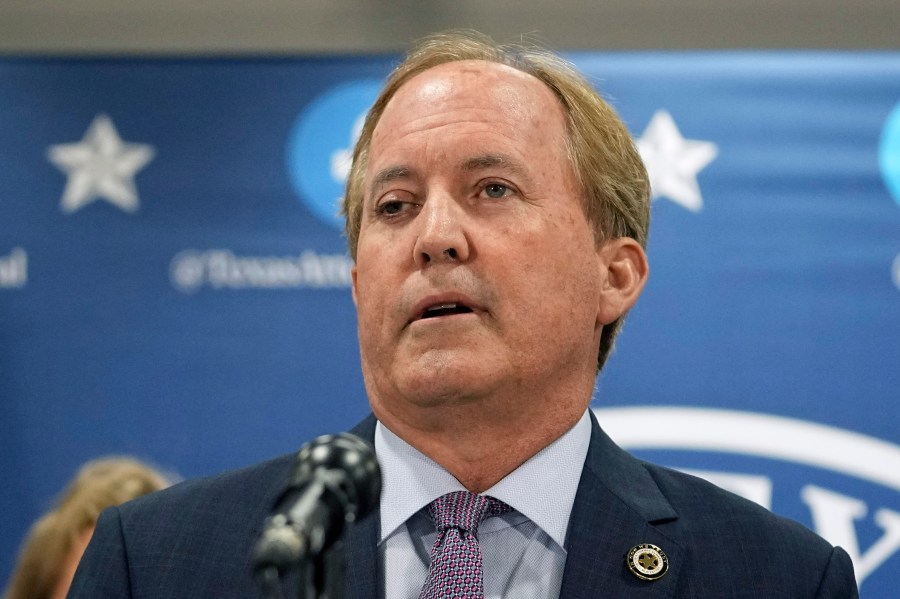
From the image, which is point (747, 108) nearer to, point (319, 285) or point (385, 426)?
point (319, 285)

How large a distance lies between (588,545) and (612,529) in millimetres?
62

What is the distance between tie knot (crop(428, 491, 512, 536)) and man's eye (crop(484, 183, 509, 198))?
0.53 m

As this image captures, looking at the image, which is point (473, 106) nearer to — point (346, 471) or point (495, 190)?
point (495, 190)

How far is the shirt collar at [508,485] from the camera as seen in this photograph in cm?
185

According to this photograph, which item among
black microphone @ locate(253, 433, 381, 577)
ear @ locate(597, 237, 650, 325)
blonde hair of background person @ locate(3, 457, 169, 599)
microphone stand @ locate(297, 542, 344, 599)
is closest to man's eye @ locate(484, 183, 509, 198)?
ear @ locate(597, 237, 650, 325)

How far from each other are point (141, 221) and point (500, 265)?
2097 mm

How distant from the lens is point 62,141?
12.1 feet

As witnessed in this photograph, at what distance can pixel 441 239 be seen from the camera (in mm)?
1858

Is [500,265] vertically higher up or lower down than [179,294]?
lower down

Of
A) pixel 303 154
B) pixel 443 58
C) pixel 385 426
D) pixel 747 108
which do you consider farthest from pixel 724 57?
pixel 385 426

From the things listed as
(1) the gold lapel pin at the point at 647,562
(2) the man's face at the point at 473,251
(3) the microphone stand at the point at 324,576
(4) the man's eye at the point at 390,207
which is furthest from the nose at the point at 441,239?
(3) the microphone stand at the point at 324,576

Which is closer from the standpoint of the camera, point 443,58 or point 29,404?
point 443,58

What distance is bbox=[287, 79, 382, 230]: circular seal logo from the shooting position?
368 cm

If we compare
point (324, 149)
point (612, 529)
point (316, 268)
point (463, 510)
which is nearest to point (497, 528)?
point (463, 510)
